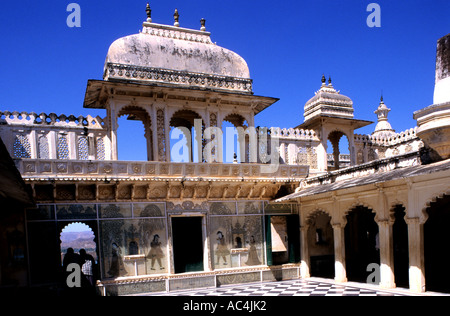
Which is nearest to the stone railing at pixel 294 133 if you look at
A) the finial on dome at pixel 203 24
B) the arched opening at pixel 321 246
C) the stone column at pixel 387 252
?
the arched opening at pixel 321 246

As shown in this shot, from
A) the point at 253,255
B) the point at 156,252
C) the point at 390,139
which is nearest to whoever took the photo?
the point at 156,252

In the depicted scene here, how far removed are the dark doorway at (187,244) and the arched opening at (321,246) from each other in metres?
4.16

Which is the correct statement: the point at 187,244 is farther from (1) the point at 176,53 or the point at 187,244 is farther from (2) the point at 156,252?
(1) the point at 176,53

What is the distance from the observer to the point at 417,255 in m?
10.4

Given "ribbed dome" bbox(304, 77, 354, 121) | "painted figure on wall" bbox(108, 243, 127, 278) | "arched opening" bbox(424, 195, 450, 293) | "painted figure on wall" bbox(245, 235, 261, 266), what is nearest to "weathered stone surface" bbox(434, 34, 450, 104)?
"arched opening" bbox(424, 195, 450, 293)

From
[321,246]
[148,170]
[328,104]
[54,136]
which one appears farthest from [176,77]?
[321,246]

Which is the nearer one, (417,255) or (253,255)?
(417,255)

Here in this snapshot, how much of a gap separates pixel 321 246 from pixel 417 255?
571 cm

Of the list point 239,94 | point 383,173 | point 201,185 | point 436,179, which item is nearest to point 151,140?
point 201,185

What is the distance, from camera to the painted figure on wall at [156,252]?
531 inches

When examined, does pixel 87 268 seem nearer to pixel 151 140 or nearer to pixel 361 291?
pixel 151 140

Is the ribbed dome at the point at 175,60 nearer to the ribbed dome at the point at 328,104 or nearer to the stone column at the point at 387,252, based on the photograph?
the ribbed dome at the point at 328,104

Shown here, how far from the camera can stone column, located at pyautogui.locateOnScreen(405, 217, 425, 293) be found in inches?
408

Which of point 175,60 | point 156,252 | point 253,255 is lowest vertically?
point 253,255
